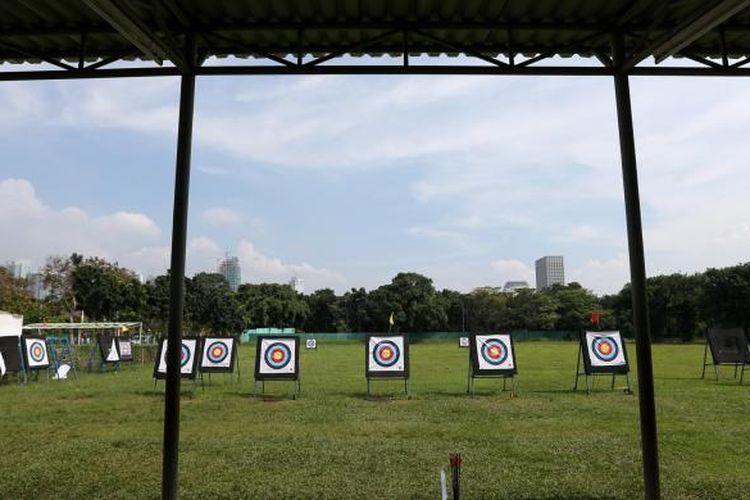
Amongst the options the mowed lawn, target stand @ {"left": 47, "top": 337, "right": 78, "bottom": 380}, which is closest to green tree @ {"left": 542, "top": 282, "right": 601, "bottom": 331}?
target stand @ {"left": 47, "top": 337, "right": 78, "bottom": 380}

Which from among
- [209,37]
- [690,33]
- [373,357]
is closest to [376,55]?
[209,37]

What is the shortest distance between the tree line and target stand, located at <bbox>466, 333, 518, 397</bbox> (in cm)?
3100

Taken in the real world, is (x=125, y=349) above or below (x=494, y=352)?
below

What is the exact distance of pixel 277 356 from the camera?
46.2 feet

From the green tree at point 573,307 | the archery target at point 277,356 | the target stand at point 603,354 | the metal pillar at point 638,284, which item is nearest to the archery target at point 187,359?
the archery target at point 277,356

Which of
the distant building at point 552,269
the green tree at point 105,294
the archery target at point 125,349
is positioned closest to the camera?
the archery target at point 125,349

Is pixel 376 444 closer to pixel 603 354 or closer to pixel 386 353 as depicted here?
pixel 386 353

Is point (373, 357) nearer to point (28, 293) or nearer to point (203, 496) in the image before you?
point (203, 496)

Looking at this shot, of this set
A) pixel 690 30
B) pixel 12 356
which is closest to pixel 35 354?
pixel 12 356

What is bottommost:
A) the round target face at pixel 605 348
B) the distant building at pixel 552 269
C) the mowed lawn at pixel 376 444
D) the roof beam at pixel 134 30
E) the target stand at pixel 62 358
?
the mowed lawn at pixel 376 444

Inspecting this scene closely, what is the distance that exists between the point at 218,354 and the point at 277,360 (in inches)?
106

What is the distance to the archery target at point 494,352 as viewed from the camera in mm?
13711

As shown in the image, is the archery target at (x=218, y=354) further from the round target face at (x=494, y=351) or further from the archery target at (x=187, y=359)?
the round target face at (x=494, y=351)

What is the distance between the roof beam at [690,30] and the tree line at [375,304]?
4023cm
